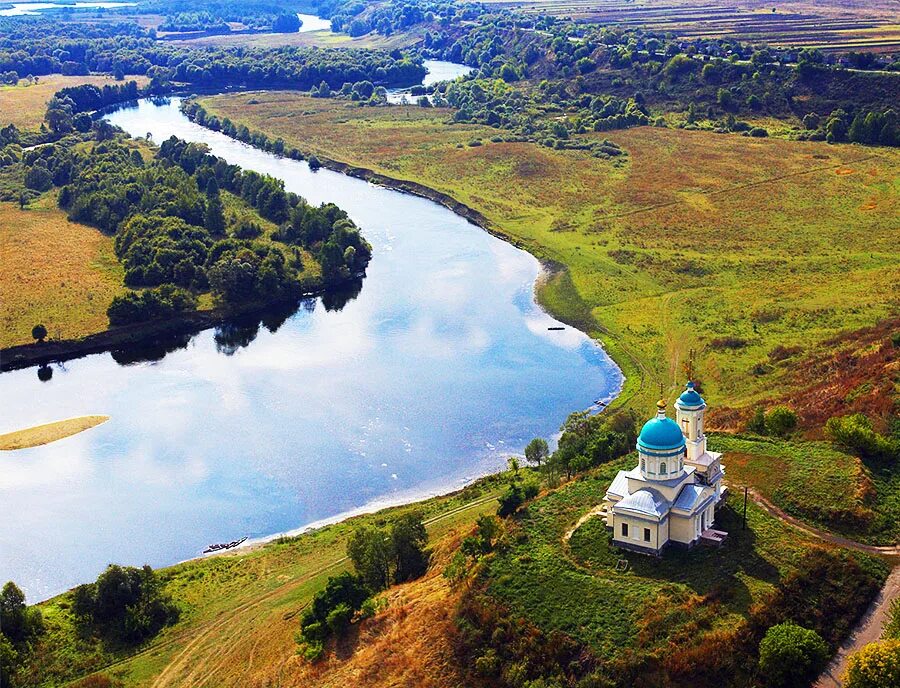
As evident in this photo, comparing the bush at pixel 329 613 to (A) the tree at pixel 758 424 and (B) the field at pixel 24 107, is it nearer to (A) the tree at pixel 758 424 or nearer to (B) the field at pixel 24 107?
(A) the tree at pixel 758 424

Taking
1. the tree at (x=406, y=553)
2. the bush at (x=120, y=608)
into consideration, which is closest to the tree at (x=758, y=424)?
the tree at (x=406, y=553)

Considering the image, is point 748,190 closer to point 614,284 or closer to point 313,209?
point 614,284

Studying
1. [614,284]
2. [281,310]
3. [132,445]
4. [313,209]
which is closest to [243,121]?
[313,209]

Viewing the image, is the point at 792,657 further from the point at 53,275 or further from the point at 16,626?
the point at 53,275

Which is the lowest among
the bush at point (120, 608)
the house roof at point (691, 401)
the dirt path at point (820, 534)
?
the bush at point (120, 608)

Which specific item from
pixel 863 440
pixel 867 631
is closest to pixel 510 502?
pixel 867 631
